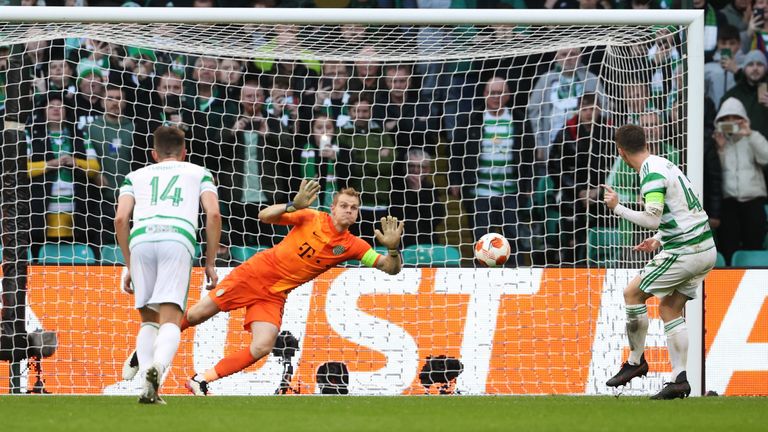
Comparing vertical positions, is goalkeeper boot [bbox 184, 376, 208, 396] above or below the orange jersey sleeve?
below

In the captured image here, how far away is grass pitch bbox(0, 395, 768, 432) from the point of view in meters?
6.04

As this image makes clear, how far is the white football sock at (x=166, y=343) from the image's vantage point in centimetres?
685

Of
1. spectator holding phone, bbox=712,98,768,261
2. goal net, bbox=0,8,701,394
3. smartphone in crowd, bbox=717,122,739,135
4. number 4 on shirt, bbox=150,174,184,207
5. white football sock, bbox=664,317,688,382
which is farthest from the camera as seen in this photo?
smartphone in crowd, bbox=717,122,739,135

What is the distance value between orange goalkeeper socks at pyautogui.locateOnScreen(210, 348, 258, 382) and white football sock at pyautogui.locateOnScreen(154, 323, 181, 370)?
156 centimetres

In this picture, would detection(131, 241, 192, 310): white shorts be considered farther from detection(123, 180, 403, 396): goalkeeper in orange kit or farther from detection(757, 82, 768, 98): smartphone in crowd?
detection(757, 82, 768, 98): smartphone in crowd

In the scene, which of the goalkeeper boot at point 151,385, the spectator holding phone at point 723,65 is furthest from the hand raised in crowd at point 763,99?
the goalkeeper boot at point 151,385

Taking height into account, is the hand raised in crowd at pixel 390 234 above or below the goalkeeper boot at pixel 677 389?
above

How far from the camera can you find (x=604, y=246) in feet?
33.8

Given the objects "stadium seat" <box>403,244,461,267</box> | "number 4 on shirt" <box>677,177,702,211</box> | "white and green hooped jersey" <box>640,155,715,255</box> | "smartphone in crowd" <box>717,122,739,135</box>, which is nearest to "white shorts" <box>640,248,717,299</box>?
"white and green hooped jersey" <box>640,155,715,255</box>

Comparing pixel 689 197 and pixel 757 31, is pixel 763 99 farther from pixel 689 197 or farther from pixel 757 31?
pixel 689 197

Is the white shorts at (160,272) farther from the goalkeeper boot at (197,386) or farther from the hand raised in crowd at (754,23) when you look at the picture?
the hand raised in crowd at (754,23)

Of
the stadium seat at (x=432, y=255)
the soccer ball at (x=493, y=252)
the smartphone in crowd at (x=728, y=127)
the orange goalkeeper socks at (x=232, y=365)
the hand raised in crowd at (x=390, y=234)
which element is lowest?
the orange goalkeeper socks at (x=232, y=365)

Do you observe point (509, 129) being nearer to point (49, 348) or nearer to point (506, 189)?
point (506, 189)

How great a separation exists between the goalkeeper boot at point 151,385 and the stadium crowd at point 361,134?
11.0ft
